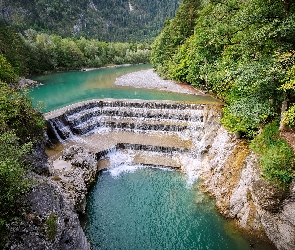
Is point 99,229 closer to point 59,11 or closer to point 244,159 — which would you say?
point 244,159

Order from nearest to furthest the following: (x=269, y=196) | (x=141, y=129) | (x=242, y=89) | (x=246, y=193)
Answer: (x=269, y=196) < (x=246, y=193) < (x=242, y=89) < (x=141, y=129)

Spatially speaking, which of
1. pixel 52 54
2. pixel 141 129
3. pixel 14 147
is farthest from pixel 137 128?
pixel 52 54

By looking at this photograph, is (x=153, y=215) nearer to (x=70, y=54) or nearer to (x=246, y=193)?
(x=246, y=193)

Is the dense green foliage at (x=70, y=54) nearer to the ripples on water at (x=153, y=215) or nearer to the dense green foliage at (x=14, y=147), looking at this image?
the dense green foliage at (x=14, y=147)

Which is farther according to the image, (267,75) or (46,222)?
(267,75)

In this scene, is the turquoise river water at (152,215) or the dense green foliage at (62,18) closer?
the turquoise river water at (152,215)

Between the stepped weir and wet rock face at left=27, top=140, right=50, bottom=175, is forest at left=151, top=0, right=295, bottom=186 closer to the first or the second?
the stepped weir

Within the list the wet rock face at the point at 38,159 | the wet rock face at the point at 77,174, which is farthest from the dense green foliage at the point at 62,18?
the wet rock face at the point at 38,159
